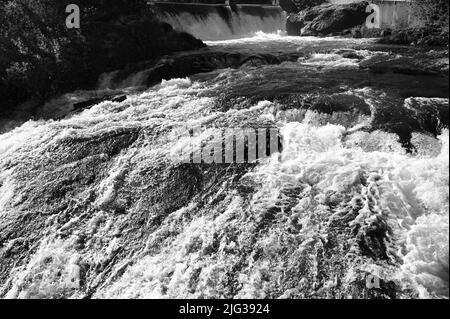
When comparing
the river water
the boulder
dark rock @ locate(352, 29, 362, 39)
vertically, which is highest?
the boulder

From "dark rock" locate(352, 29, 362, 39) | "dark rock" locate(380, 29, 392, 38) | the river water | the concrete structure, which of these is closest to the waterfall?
"dark rock" locate(352, 29, 362, 39)

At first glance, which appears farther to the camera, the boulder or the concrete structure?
the boulder

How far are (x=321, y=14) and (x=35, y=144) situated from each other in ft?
94.3

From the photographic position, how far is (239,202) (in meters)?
9.44

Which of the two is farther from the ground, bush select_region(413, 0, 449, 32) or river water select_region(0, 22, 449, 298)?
bush select_region(413, 0, 449, 32)

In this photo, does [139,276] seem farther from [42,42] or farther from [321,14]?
[321,14]

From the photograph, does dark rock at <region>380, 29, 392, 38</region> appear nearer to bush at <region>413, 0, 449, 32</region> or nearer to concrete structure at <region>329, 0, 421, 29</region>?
concrete structure at <region>329, 0, 421, 29</region>

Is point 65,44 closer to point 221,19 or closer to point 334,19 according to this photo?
point 221,19

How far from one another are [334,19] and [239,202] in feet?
94.0

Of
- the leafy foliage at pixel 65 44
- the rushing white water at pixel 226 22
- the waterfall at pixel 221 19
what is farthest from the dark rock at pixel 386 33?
the leafy foliage at pixel 65 44

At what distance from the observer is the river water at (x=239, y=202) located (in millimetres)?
7797

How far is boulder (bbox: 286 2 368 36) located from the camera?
33.9m

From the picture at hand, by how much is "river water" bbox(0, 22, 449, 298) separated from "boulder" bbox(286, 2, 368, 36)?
68.1ft

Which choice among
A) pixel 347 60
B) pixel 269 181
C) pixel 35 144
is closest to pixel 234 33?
pixel 347 60
